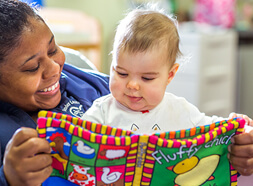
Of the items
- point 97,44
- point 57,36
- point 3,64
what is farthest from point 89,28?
point 3,64

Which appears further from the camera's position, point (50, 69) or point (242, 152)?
point (50, 69)

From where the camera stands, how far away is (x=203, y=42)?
325 centimetres

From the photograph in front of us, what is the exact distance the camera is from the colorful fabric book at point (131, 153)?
0.72 m

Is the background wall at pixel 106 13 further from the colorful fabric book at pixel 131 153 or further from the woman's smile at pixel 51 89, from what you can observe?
the colorful fabric book at pixel 131 153

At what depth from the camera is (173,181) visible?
79cm

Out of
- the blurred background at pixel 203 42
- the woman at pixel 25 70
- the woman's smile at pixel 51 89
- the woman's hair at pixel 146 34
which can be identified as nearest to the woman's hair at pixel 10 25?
the woman at pixel 25 70

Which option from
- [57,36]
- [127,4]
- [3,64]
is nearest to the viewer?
[3,64]

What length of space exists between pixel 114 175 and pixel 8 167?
0.20m

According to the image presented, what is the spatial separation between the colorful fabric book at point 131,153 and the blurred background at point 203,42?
192 cm

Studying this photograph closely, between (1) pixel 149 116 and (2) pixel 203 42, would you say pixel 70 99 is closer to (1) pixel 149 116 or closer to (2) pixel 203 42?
(1) pixel 149 116

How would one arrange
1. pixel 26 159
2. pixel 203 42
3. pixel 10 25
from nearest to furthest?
pixel 26 159 → pixel 10 25 → pixel 203 42

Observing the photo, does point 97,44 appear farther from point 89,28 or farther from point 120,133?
point 120,133

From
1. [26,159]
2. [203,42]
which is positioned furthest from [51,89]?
[203,42]

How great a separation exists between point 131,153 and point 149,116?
0.79 feet
